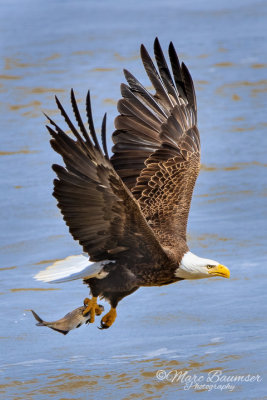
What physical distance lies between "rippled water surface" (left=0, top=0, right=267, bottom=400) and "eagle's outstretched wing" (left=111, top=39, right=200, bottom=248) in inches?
30.6

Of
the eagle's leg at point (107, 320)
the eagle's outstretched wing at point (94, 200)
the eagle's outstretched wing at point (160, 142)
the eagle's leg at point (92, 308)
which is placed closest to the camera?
the eagle's outstretched wing at point (94, 200)

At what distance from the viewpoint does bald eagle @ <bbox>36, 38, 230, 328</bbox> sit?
508 cm

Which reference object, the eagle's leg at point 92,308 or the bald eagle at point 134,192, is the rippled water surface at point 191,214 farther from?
the bald eagle at point 134,192

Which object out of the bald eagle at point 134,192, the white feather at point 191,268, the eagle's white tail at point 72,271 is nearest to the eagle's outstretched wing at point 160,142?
the bald eagle at point 134,192

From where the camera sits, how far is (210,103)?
32.5 feet

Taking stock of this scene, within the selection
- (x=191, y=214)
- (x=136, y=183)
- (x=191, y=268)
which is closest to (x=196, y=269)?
(x=191, y=268)

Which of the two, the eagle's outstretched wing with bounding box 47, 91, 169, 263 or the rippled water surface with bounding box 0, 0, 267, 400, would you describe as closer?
the eagle's outstretched wing with bounding box 47, 91, 169, 263

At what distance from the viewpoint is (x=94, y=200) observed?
17.0 ft

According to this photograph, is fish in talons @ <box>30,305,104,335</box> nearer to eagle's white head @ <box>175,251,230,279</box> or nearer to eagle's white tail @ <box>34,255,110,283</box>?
eagle's white tail @ <box>34,255,110,283</box>

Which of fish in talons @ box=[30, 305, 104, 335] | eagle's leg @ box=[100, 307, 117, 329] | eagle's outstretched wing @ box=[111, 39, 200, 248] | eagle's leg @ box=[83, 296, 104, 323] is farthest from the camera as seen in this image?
eagle's outstretched wing @ box=[111, 39, 200, 248]

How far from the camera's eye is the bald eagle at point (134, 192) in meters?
5.08

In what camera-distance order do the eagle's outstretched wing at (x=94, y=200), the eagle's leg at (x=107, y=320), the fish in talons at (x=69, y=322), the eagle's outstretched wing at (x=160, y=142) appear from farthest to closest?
the eagle's outstretched wing at (x=160, y=142) → the eagle's leg at (x=107, y=320) → the fish in talons at (x=69, y=322) → the eagle's outstretched wing at (x=94, y=200)

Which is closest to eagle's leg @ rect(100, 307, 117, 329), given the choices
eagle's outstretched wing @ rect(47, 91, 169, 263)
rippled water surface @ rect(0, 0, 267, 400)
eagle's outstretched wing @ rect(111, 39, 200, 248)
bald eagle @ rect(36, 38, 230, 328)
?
bald eagle @ rect(36, 38, 230, 328)

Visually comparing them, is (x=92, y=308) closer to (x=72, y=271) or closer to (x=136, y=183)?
(x=72, y=271)
